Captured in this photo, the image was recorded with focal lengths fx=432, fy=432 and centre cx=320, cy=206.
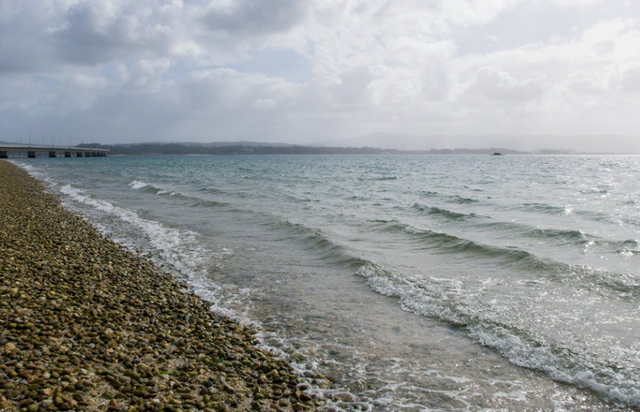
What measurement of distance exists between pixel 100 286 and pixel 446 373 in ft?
22.4

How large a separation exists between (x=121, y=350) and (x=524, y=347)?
241 inches

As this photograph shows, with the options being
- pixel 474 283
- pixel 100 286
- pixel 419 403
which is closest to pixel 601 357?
pixel 419 403

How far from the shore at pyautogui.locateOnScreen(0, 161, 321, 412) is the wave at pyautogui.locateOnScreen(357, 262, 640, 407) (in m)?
3.48

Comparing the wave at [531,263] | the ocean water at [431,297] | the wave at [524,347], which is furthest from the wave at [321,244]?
the wave at [531,263]

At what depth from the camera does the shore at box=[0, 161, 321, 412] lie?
4836 mm

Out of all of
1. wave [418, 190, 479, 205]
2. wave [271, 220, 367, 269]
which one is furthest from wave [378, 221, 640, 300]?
wave [418, 190, 479, 205]

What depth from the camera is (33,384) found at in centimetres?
477

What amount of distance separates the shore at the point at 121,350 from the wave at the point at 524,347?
3484mm

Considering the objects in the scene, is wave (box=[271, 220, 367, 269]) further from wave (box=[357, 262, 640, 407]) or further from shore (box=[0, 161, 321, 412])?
shore (box=[0, 161, 321, 412])

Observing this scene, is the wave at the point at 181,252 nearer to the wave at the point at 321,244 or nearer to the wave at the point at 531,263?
the wave at the point at 321,244

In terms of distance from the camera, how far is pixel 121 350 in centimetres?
595

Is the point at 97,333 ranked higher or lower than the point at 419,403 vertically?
higher

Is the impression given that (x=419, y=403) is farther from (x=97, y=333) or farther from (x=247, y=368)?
(x=97, y=333)

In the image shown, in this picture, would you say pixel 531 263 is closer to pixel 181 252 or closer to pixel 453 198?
pixel 181 252
